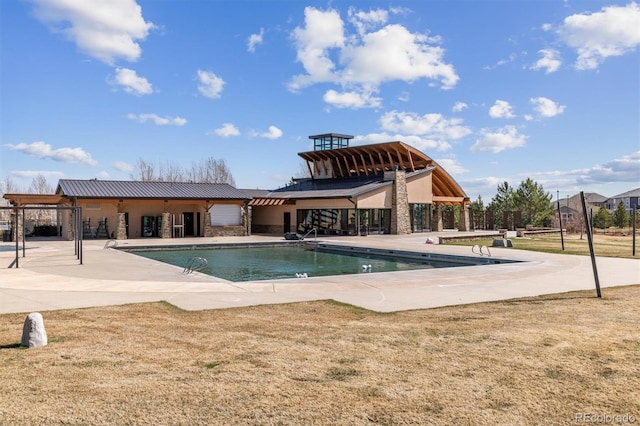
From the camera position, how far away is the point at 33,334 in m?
6.00

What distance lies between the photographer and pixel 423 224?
3859cm

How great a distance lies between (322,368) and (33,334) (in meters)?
3.61

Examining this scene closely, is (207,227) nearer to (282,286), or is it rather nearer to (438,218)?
(438,218)

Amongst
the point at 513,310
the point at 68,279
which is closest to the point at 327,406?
the point at 513,310

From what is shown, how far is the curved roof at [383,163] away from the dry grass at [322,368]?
2993 cm

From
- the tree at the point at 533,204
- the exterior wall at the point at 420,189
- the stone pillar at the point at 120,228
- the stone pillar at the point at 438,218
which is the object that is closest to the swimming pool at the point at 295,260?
the stone pillar at the point at 120,228

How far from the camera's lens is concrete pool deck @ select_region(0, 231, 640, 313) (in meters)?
→ 9.31

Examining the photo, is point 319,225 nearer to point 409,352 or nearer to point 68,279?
point 68,279

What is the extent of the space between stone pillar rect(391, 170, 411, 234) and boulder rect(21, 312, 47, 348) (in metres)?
30.1

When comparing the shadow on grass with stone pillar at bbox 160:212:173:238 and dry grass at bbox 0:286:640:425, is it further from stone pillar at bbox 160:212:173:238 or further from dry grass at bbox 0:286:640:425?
stone pillar at bbox 160:212:173:238

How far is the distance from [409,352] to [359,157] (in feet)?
117

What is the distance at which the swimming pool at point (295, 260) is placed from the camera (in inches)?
667

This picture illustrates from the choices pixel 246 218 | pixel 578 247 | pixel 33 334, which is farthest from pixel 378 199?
pixel 33 334

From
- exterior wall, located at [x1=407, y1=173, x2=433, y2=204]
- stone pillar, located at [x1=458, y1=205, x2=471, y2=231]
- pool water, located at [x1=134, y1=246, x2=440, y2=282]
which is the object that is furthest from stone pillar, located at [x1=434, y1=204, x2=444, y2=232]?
pool water, located at [x1=134, y1=246, x2=440, y2=282]
